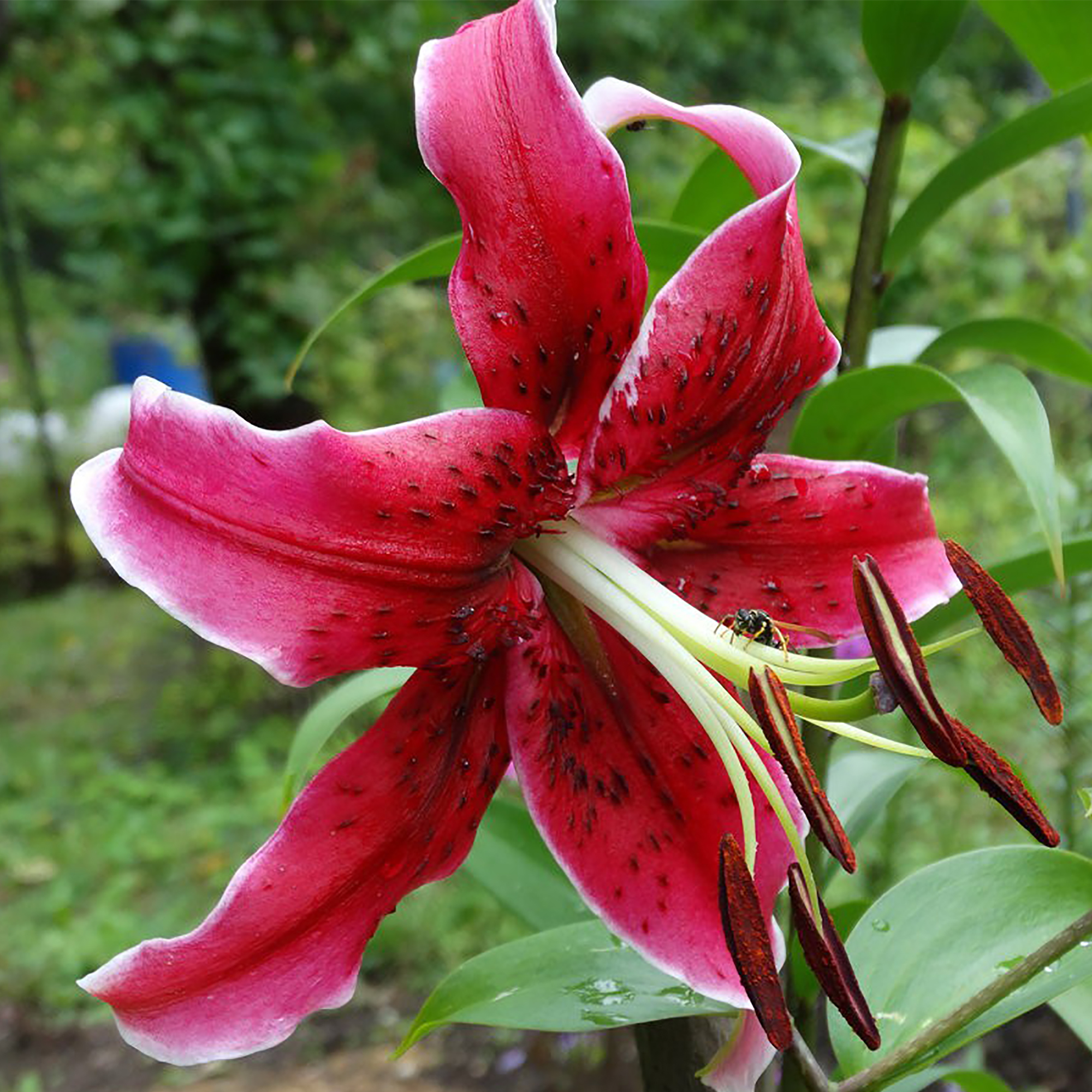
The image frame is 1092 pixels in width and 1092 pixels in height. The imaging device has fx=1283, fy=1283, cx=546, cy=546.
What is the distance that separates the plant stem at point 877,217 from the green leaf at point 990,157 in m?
0.01

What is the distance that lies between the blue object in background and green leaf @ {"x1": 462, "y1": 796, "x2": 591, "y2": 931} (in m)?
7.07

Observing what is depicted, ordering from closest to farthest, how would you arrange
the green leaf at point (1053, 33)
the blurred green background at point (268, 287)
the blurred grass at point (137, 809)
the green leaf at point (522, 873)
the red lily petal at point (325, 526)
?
the red lily petal at point (325, 526) < the green leaf at point (1053, 33) < the green leaf at point (522, 873) < the blurred grass at point (137, 809) < the blurred green background at point (268, 287)

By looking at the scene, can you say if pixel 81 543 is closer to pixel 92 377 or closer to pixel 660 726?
pixel 92 377

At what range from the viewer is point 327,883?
1.46 feet

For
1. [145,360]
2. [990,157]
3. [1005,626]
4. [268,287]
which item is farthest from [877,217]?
[145,360]

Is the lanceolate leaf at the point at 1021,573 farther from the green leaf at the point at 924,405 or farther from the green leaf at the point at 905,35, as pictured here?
the green leaf at the point at 905,35

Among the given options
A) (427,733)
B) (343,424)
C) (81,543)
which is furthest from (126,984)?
(81,543)

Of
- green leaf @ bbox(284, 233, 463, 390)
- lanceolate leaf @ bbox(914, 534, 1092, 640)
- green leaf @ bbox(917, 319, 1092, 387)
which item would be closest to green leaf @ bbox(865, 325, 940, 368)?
green leaf @ bbox(917, 319, 1092, 387)

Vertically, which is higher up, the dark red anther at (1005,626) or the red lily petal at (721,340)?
the red lily petal at (721,340)

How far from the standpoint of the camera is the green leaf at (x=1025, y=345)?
2.11 feet

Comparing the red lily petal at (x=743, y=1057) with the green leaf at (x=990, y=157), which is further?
the green leaf at (x=990, y=157)

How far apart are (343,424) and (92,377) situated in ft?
19.1

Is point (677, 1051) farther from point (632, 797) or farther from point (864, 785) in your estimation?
point (864, 785)

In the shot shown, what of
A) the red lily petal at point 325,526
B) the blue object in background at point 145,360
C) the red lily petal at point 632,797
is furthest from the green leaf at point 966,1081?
the blue object in background at point 145,360
